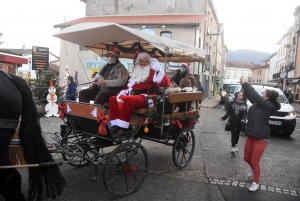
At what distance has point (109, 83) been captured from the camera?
484 centimetres

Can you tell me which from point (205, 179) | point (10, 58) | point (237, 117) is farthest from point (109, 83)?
point (10, 58)

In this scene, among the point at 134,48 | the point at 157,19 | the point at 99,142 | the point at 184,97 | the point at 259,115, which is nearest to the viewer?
the point at 99,142

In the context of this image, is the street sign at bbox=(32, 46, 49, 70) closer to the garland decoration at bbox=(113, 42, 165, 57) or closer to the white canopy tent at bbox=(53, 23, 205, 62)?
the white canopy tent at bbox=(53, 23, 205, 62)

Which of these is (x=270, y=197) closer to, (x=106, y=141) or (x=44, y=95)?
(x=106, y=141)

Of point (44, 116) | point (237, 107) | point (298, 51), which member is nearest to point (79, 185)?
point (237, 107)

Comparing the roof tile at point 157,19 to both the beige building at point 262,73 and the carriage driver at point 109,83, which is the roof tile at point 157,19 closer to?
the carriage driver at point 109,83

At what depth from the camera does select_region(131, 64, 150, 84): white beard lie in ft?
15.5

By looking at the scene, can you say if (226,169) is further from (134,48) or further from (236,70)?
(236,70)

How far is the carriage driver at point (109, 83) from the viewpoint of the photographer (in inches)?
186

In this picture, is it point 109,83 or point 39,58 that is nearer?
point 109,83

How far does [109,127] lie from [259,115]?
2463 millimetres

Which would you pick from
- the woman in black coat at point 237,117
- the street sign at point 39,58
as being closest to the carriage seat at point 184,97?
Answer: the woman in black coat at point 237,117

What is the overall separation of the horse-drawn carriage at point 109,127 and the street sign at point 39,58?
1060cm

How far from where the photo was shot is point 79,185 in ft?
13.9
